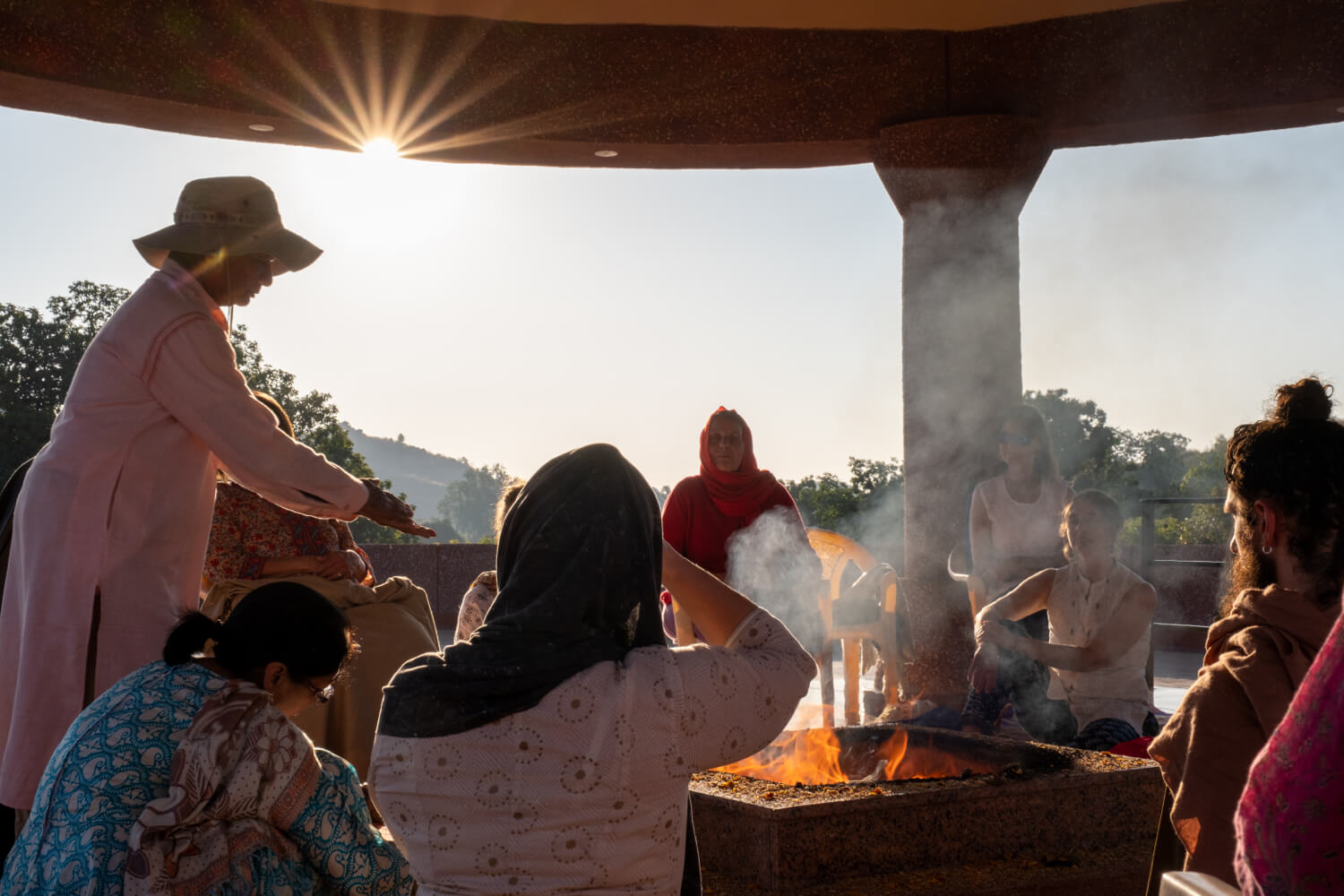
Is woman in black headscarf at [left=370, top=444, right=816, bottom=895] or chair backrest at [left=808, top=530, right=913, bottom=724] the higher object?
woman in black headscarf at [left=370, top=444, right=816, bottom=895]

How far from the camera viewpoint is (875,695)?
7.85 metres

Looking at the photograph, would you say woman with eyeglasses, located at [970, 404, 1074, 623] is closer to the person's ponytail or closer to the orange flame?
the orange flame

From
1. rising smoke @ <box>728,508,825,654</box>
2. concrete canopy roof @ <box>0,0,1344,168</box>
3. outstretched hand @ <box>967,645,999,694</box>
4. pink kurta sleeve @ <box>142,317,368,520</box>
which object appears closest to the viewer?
pink kurta sleeve @ <box>142,317,368,520</box>

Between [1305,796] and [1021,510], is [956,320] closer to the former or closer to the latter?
[1021,510]

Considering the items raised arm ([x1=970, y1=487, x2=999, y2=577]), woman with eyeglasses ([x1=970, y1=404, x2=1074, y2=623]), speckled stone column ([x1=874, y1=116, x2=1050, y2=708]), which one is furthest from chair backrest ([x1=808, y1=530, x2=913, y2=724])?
woman with eyeglasses ([x1=970, y1=404, x2=1074, y2=623])

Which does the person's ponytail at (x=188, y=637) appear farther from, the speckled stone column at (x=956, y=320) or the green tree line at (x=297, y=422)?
the green tree line at (x=297, y=422)

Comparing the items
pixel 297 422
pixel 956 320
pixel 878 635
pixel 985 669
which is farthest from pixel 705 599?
pixel 297 422

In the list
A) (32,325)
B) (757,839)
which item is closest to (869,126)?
(757,839)

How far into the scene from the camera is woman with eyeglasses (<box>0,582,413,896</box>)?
7.43ft

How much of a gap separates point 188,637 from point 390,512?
A: 769 mm

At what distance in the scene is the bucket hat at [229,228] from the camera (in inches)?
127

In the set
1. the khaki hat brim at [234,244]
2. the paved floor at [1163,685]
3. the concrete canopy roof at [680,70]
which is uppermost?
the concrete canopy roof at [680,70]

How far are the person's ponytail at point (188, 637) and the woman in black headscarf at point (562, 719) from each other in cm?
Result: 69

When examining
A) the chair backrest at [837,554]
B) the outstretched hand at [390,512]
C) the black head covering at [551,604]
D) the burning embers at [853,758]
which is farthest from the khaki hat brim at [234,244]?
the chair backrest at [837,554]
